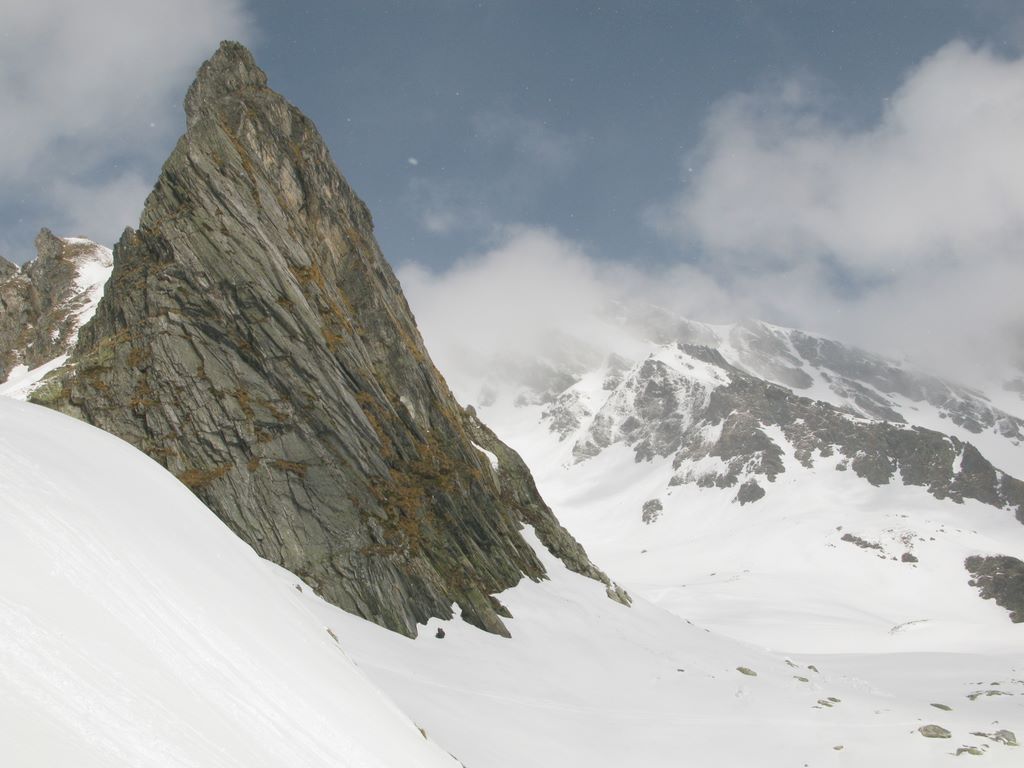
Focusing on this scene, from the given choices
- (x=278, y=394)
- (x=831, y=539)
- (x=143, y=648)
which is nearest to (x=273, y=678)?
(x=143, y=648)

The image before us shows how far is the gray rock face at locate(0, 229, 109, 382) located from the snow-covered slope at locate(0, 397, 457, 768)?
3225 cm

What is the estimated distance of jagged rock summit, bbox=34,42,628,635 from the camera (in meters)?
18.2

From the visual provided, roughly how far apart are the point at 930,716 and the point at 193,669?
85.3 ft

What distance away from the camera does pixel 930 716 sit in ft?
71.4

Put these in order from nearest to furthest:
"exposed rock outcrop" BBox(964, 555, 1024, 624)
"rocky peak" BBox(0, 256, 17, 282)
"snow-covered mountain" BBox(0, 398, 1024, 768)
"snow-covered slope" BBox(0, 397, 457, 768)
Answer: "snow-covered slope" BBox(0, 397, 457, 768) < "snow-covered mountain" BBox(0, 398, 1024, 768) < "rocky peak" BBox(0, 256, 17, 282) < "exposed rock outcrop" BBox(964, 555, 1024, 624)

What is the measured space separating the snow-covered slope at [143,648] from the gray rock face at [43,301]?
106 feet

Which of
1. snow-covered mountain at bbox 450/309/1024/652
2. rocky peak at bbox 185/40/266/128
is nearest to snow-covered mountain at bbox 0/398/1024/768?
rocky peak at bbox 185/40/266/128

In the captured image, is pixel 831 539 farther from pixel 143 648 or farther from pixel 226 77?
pixel 143 648

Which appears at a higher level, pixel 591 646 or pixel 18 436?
pixel 591 646

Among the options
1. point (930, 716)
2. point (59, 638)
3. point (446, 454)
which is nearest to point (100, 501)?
point (59, 638)

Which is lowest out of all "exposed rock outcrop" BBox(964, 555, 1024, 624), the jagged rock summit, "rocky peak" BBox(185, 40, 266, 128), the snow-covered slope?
the snow-covered slope

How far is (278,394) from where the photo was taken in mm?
20031

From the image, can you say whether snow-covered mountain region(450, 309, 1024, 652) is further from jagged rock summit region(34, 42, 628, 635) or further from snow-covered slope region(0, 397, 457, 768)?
snow-covered slope region(0, 397, 457, 768)

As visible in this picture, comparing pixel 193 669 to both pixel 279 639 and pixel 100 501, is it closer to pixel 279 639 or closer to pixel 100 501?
pixel 279 639
